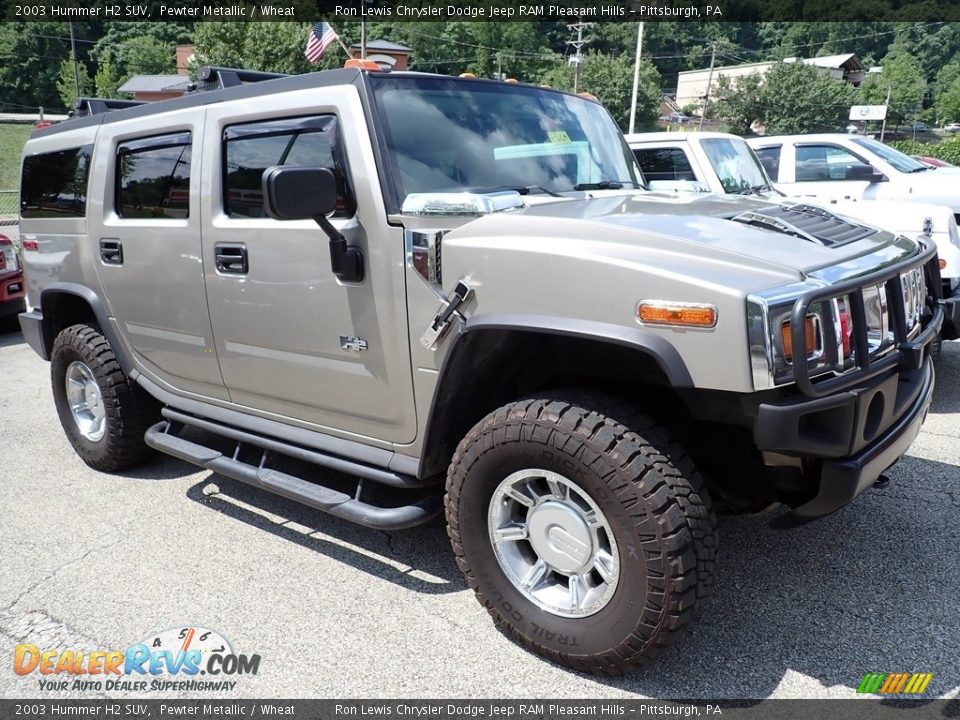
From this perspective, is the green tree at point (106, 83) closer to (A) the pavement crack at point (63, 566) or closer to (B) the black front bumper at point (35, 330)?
(B) the black front bumper at point (35, 330)

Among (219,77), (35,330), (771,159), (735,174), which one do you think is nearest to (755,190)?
(735,174)

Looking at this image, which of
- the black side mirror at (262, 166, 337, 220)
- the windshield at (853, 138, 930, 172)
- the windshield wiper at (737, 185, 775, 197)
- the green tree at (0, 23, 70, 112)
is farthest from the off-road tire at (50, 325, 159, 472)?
the green tree at (0, 23, 70, 112)

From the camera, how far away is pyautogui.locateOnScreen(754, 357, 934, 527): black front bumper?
83.4 inches

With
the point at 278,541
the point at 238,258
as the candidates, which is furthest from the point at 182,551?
the point at 238,258

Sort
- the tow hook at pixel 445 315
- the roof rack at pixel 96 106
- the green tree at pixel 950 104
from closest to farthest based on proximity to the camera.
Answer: the tow hook at pixel 445 315, the roof rack at pixel 96 106, the green tree at pixel 950 104

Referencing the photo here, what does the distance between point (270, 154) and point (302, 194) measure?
2.65 feet

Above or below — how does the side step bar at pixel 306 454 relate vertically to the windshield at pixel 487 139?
below

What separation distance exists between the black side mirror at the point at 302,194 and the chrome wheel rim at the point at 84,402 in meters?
2.50

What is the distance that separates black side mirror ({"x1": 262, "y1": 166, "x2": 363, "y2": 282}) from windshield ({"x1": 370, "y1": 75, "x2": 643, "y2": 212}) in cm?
27

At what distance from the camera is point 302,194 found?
2.55 m

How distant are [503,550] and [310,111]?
1.86 metres

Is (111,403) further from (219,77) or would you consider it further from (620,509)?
(620,509)

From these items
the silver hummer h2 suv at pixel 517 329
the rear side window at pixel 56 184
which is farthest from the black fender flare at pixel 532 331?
the rear side window at pixel 56 184

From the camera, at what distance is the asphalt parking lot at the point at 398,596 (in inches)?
102
